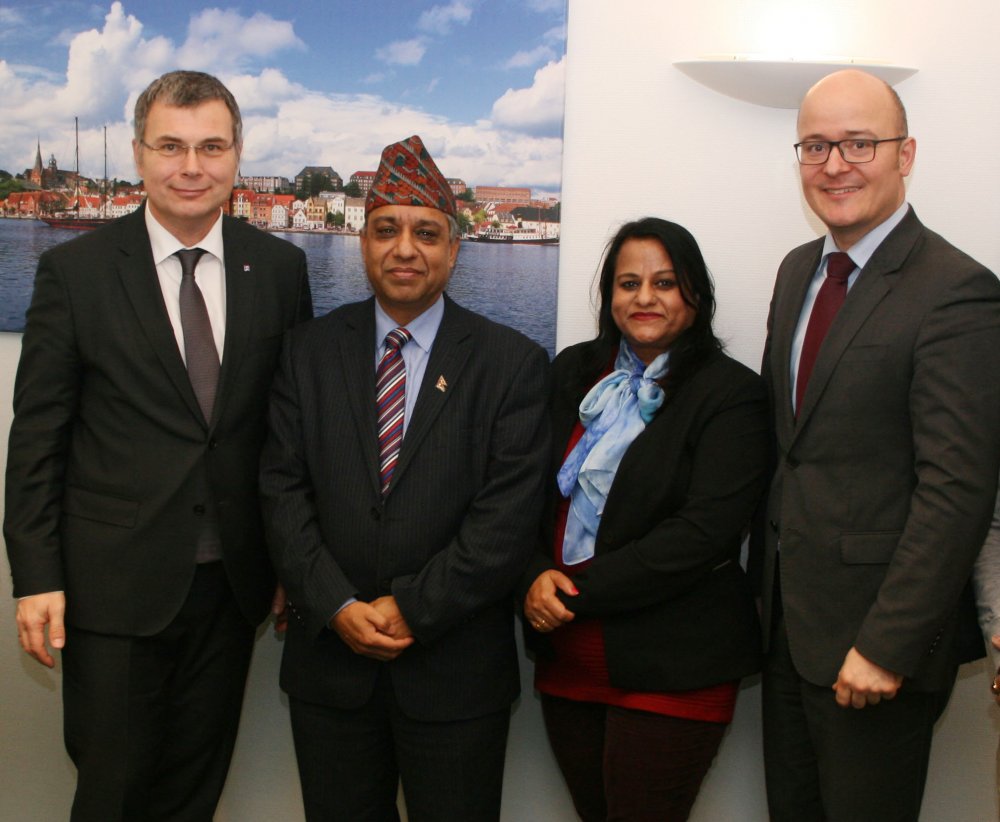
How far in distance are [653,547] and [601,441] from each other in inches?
9.6

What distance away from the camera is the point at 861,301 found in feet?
→ 5.54

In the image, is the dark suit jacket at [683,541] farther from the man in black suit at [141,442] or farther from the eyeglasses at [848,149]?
the man in black suit at [141,442]

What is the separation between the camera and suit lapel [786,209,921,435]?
5.49ft

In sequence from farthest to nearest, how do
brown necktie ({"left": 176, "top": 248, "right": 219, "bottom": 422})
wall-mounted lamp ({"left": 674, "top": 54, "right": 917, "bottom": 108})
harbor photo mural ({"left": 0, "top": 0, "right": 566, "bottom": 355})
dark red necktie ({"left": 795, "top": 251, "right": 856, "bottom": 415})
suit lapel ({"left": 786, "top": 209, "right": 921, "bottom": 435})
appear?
1. harbor photo mural ({"left": 0, "top": 0, "right": 566, "bottom": 355})
2. wall-mounted lamp ({"left": 674, "top": 54, "right": 917, "bottom": 108})
3. brown necktie ({"left": 176, "top": 248, "right": 219, "bottom": 422})
4. dark red necktie ({"left": 795, "top": 251, "right": 856, "bottom": 415})
5. suit lapel ({"left": 786, "top": 209, "right": 921, "bottom": 435})

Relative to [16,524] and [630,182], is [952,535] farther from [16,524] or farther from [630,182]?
[16,524]

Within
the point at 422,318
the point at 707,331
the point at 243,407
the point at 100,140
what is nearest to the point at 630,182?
the point at 707,331

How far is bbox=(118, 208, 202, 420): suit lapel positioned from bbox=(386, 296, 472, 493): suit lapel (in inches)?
16.9

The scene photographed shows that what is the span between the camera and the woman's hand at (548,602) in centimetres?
184

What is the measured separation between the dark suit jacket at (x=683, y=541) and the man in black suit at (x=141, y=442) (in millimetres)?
777

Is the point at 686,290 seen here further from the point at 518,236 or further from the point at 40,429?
the point at 40,429

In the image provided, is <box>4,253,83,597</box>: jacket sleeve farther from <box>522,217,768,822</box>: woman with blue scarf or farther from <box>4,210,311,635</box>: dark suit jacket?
<box>522,217,768,822</box>: woman with blue scarf

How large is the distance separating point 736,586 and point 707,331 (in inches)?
21.1

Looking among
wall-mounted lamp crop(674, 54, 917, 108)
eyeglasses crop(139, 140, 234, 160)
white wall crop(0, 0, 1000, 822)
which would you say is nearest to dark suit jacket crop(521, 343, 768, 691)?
white wall crop(0, 0, 1000, 822)

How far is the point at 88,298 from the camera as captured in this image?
6.00 ft
